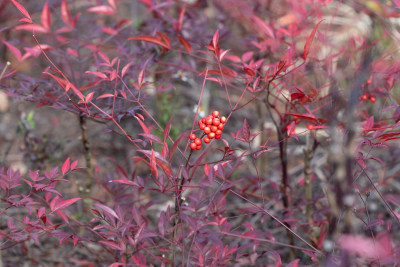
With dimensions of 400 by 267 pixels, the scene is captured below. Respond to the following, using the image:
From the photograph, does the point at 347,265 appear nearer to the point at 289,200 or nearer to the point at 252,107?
the point at 289,200

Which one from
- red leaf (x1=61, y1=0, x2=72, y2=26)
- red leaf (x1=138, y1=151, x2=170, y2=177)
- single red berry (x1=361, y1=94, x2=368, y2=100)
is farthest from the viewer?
red leaf (x1=61, y1=0, x2=72, y2=26)

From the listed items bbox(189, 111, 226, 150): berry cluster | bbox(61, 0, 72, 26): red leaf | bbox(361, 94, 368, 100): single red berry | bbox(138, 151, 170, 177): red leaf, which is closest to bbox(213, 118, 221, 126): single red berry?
bbox(189, 111, 226, 150): berry cluster

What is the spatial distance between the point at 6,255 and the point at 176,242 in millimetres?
949

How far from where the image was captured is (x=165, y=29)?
1.49 metres

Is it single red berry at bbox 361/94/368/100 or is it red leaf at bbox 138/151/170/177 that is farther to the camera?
single red berry at bbox 361/94/368/100

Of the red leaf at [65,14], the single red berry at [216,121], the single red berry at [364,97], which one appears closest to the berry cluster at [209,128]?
the single red berry at [216,121]

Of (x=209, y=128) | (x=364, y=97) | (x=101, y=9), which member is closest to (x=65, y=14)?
(x=101, y=9)

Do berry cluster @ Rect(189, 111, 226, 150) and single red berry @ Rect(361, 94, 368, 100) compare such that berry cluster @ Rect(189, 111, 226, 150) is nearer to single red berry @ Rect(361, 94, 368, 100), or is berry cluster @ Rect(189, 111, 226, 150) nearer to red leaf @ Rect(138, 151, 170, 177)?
red leaf @ Rect(138, 151, 170, 177)

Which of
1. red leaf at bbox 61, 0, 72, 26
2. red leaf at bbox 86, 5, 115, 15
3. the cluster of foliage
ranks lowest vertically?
the cluster of foliage

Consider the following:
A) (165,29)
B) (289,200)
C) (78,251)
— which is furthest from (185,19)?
(78,251)

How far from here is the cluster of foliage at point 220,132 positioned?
845mm

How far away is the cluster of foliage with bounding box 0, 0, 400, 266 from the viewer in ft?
2.77

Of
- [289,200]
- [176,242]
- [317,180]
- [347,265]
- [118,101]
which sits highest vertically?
[347,265]

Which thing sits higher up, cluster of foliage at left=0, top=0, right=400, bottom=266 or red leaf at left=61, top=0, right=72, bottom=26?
red leaf at left=61, top=0, right=72, bottom=26
